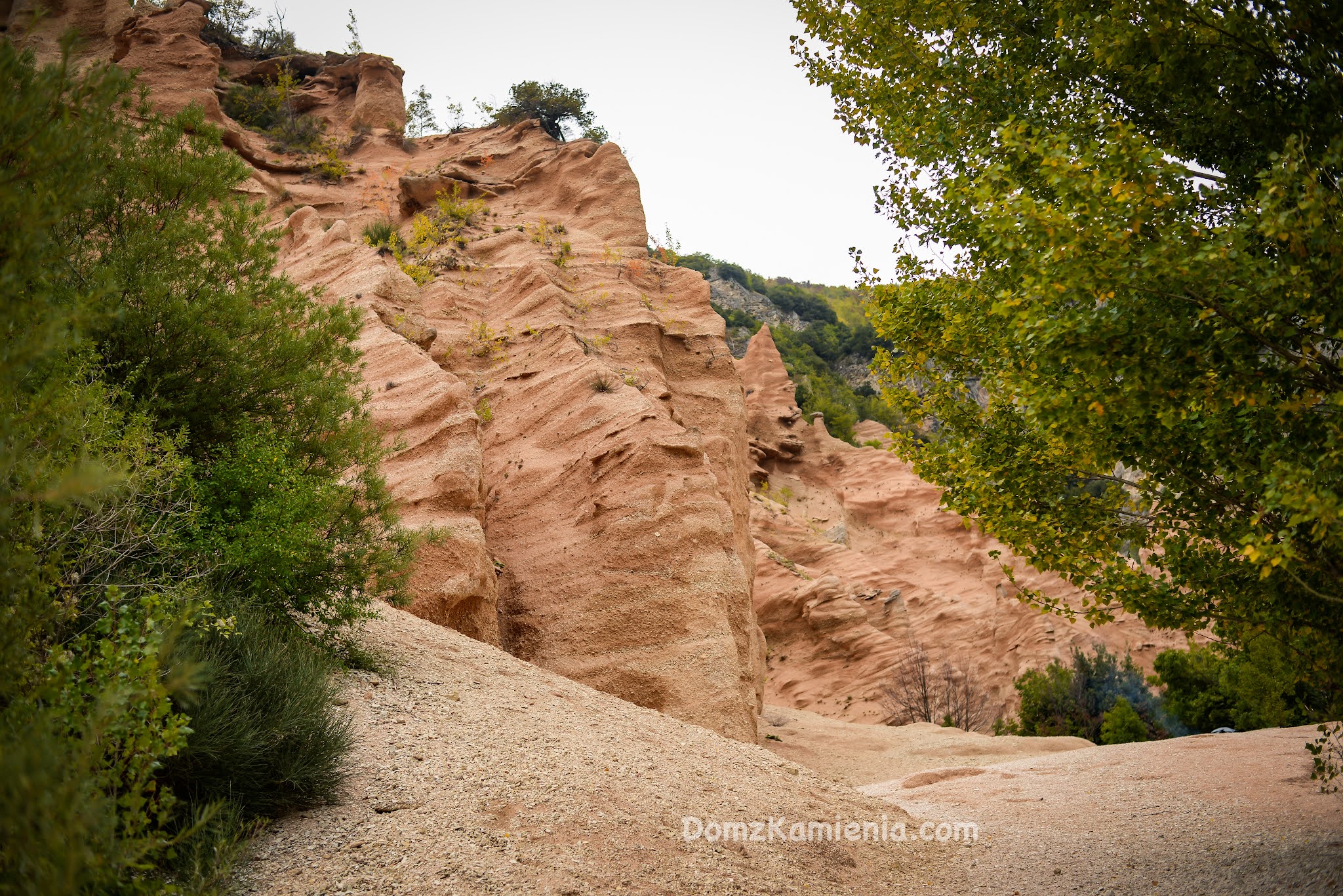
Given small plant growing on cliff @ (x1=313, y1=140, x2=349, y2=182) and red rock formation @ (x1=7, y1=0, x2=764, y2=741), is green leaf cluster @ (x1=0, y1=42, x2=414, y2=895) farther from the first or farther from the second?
small plant growing on cliff @ (x1=313, y1=140, x2=349, y2=182)

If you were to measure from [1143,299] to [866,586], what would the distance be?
25045 mm

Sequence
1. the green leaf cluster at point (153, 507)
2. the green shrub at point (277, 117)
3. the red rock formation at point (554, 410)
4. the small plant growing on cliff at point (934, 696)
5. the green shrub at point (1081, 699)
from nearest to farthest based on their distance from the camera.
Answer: the green leaf cluster at point (153, 507)
the red rock formation at point (554, 410)
the green shrub at point (1081, 699)
the small plant growing on cliff at point (934, 696)
the green shrub at point (277, 117)

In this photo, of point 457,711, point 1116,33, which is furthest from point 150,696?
point 1116,33

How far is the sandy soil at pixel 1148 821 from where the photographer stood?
6.55m

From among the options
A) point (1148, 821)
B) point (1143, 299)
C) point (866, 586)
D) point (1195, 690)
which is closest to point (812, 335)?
point (866, 586)

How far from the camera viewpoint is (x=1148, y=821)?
8312mm

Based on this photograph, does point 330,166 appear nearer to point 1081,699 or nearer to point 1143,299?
point 1143,299

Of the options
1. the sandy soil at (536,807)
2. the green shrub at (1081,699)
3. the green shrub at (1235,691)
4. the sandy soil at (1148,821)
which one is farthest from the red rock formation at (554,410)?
the green shrub at (1081,699)

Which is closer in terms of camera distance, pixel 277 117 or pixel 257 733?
pixel 257 733

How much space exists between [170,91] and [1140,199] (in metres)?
26.8

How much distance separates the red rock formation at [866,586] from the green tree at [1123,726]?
2568 mm

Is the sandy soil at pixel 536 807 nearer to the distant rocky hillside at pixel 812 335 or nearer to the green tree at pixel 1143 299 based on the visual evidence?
the green tree at pixel 1143 299

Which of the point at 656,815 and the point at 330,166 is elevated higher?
the point at 330,166

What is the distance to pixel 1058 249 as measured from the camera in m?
5.14
